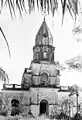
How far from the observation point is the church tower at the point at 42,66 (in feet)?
81.1

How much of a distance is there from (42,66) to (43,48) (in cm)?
180

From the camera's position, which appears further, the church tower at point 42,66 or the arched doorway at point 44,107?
the church tower at point 42,66

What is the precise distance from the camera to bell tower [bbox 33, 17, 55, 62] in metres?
25.3

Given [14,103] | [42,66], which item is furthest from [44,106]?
[42,66]

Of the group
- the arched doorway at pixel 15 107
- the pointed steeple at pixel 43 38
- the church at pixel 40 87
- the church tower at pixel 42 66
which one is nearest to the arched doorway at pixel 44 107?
the church at pixel 40 87

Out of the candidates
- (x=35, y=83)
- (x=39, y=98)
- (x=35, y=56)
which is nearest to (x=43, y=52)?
(x=35, y=56)

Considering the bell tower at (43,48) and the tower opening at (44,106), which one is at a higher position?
the bell tower at (43,48)

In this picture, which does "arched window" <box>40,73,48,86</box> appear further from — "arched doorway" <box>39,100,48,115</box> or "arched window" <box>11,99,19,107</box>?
"arched window" <box>11,99,19,107</box>

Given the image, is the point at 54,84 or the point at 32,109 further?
the point at 54,84

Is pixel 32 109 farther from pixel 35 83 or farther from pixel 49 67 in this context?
pixel 49 67

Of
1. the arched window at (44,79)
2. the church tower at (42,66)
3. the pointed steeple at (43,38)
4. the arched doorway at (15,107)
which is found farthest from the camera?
the pointed steeple at (43,38)

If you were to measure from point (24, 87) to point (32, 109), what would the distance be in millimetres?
2745

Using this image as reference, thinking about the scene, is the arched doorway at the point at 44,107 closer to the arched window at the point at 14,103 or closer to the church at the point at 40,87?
the church at the point at 40,87

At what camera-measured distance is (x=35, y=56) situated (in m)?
25.5
